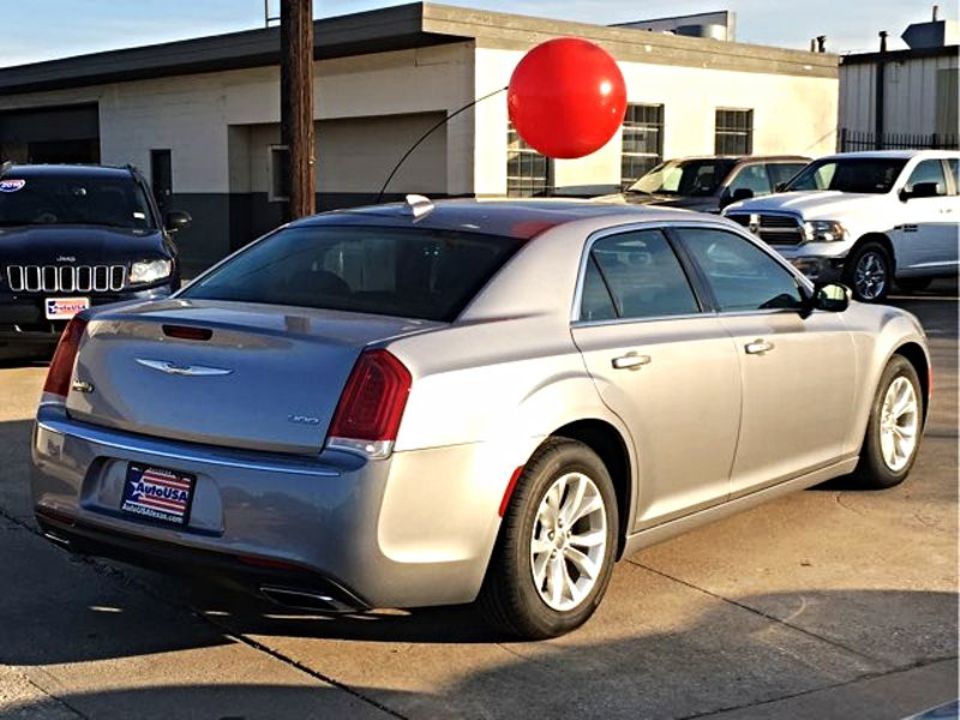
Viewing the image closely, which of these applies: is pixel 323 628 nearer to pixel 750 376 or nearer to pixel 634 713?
pixel 634 713

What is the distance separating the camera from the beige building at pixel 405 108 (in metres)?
20.8

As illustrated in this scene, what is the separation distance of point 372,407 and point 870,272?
40.4 feet

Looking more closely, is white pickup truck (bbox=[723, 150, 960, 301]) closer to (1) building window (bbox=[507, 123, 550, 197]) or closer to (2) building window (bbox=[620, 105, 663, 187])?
(1) building window (bbox=[507, 123, 550, 197])

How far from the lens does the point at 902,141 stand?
3139cm

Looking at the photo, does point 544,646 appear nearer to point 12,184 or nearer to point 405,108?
point 12,184

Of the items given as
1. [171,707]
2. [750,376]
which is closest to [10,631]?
[171,707]

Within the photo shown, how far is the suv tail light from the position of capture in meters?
4.24

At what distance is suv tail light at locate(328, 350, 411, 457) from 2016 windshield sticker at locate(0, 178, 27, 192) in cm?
875

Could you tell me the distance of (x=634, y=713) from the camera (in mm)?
4234

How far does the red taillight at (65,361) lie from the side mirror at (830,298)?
3.42 metres

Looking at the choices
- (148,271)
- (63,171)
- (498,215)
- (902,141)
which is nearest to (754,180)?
(63,171)

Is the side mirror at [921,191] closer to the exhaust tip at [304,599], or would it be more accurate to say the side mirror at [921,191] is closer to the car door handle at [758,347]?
the car door handle at [758,347]

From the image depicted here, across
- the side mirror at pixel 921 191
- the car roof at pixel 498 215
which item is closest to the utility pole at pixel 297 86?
the car roof at pixel 498 215

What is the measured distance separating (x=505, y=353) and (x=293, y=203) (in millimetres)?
7396
